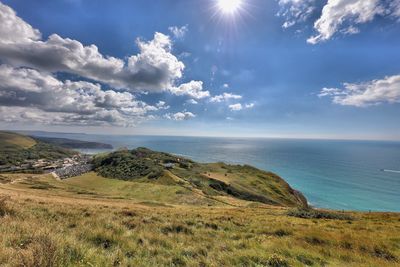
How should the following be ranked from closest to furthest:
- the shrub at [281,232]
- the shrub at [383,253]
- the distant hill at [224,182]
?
the shrub at [383,253], the shrub at [281,232], the distant hill at [224,182]

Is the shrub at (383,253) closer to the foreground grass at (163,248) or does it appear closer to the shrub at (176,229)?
the foreground grass at (163,248)

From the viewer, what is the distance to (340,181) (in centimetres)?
11756

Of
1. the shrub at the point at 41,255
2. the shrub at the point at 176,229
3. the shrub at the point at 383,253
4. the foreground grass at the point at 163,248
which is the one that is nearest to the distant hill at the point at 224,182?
the shrub at the point at 176,229

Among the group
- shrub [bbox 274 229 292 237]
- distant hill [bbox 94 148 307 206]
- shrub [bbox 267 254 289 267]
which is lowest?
distant hill [bbox 94 148 307 206]

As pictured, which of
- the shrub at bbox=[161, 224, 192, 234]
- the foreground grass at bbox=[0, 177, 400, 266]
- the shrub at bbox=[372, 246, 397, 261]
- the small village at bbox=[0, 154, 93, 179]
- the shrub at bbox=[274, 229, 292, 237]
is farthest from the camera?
the small village at bbox=[0, 154, 93, 179]

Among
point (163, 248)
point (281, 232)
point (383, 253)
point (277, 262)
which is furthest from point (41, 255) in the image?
point (383, 253)

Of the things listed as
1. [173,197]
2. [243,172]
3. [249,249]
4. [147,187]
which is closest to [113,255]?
[249,249]

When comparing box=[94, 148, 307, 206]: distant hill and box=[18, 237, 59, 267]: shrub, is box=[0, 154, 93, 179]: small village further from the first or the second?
box=[18, 237, 59, 267]: shrub

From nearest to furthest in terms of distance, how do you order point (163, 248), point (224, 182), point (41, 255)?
point (41, 255) → point (163, 248) → point (224, 182)

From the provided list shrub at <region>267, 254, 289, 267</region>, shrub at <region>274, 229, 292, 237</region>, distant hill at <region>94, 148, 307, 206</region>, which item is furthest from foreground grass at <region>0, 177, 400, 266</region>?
distant hill at <region>94, 148, 307, 206</region>

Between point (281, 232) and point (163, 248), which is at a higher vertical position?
point (163, 248)

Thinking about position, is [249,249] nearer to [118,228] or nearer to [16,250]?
[118,228]

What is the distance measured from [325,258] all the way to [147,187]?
5634cm

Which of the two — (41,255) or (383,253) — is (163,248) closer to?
(41,255)
